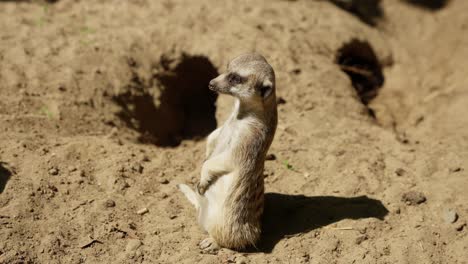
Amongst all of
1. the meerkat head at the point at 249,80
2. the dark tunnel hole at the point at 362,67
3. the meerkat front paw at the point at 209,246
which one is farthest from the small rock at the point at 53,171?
the dark tunnel hole at the point at 362,67

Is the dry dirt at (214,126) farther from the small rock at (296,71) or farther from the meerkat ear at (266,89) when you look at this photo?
the meerkat ear at (266,89)

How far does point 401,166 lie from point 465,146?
59 centimetres

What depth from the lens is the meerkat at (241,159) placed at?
3.32 metres

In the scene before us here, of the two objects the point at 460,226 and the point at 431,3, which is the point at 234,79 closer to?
the point at 460,226

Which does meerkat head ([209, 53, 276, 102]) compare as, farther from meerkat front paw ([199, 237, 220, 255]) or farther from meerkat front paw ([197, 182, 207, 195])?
meerkat front paw ([199, 237, 220, 255])

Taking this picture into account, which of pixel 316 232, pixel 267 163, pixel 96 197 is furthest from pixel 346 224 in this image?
pixel 96 197

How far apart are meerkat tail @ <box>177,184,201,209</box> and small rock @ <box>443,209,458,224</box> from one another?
5.74 ft

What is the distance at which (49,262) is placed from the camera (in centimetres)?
333

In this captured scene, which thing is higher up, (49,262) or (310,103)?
(310,103)

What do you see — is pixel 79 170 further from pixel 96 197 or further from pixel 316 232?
pixel 316 232

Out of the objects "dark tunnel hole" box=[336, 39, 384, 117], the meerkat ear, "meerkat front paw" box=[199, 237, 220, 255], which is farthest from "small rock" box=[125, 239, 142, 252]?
"dark tunnel hole" box=[336, 39, 384, 117]

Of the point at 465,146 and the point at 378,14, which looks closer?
the point at 465,146

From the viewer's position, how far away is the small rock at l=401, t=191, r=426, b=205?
3.95 m

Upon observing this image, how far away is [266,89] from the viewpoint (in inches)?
129
